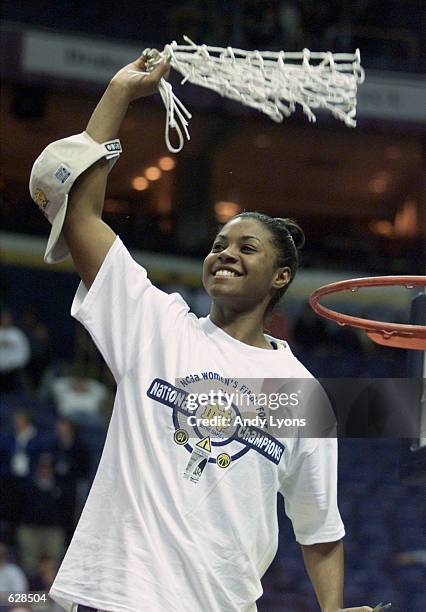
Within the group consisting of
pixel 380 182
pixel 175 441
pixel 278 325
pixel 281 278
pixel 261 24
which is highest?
pixel 261 24

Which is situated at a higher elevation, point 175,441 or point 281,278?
point 281,278

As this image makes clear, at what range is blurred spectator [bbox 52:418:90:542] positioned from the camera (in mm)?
3406

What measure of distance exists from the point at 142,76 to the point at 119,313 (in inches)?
14.6

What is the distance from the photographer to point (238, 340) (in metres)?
1.73

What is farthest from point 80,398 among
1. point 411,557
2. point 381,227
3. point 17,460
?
point 411,557

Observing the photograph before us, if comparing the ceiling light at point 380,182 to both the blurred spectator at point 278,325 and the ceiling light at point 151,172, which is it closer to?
the ceiling light at point 151,172

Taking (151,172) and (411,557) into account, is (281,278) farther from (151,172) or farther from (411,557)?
(151,172)

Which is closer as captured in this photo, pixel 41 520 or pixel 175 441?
pixel 175 441

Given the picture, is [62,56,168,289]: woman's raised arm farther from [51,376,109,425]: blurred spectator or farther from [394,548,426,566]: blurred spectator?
[51,376,109,425]: blurred spectator

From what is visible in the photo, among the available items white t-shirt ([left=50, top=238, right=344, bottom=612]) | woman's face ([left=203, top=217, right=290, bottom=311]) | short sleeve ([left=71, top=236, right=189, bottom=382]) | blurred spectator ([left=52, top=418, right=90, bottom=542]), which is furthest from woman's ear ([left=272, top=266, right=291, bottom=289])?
blurred spectator ([left=52, top=418, right=90, bottom=542])

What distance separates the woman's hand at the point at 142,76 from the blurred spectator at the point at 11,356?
131 inches

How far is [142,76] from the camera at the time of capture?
66.4 inches

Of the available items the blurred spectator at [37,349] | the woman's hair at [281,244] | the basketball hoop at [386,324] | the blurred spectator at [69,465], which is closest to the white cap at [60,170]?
the woman's hair at [281,244]

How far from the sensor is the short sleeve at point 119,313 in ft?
5.30
